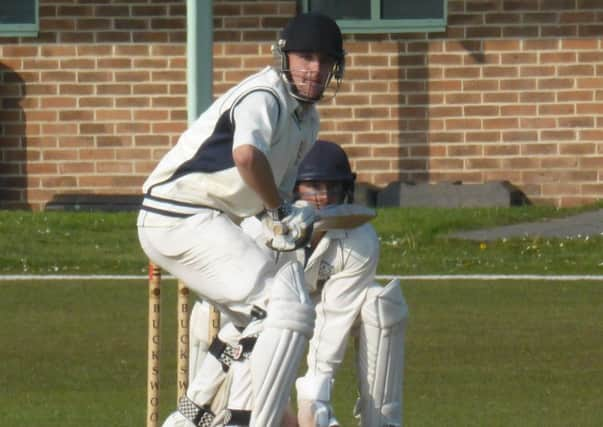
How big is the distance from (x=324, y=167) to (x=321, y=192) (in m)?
0.10

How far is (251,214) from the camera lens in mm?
6656

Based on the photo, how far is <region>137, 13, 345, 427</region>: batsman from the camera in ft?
20.4

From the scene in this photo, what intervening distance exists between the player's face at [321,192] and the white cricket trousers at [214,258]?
0.55 metres

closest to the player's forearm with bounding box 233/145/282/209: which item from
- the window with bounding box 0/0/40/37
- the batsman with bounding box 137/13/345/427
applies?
the batsman with bounding box 137/13/345/427

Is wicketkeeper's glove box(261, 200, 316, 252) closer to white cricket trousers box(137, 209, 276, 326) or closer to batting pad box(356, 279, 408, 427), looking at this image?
white cricket trousers box(137, 209, 276, 326)

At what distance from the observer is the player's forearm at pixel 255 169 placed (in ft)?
20.2

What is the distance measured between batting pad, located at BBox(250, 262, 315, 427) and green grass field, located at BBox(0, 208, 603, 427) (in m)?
1.64

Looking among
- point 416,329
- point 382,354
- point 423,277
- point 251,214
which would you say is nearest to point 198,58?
point 416,329

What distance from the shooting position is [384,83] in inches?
681

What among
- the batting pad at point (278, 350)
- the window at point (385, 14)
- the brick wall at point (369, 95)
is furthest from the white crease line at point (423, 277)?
the batting pad at point (278, 350)

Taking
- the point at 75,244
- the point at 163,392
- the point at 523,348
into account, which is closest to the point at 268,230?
the point at 163,392

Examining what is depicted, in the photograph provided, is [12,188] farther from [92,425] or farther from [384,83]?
[92,425]

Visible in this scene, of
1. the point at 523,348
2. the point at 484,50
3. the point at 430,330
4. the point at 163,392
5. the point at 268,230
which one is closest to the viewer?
the point at 268,230

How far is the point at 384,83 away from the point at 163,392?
8.96m
